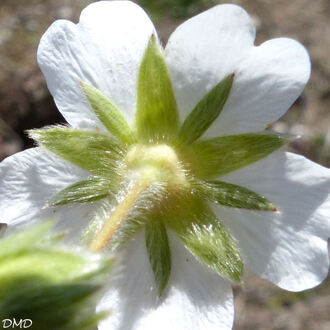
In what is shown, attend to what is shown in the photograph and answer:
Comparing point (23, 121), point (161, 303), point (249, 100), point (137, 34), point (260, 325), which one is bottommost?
point (260, 325)

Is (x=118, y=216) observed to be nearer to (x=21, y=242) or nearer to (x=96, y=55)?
(x=21, y=242)

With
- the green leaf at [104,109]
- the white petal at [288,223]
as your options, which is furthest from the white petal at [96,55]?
the white petal at [288,223]

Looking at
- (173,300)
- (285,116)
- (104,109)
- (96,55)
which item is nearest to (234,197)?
(173,300)

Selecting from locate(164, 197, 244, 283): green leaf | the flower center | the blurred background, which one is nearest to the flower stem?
the flower center

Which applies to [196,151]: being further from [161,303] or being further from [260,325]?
[260,325]

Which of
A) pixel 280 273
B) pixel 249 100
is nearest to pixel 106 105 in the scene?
pixel 249 100

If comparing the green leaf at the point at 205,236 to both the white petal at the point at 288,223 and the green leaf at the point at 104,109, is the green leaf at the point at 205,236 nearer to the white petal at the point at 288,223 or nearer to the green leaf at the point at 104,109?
the white petal at the point at 288,223

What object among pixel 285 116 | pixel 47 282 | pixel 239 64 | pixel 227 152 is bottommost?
pixel 285 116
